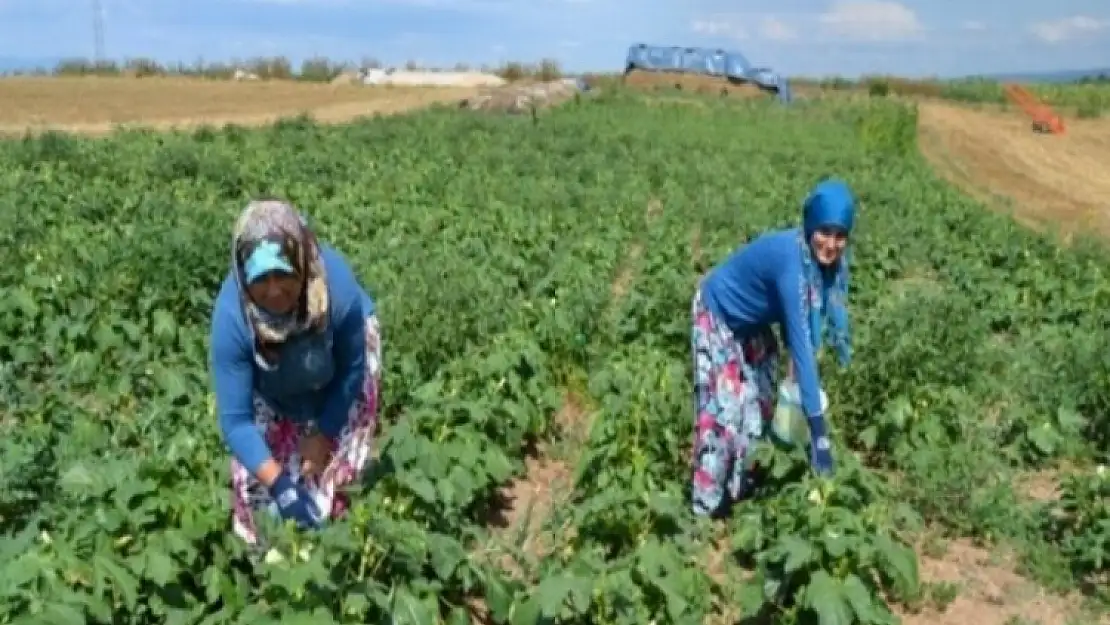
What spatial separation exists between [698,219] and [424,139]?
821 centimetres

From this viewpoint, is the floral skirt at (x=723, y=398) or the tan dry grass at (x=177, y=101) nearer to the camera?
the floral skirt at (x=723, y=398)

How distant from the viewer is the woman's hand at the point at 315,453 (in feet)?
12.1

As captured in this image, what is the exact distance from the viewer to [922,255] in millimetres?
11516

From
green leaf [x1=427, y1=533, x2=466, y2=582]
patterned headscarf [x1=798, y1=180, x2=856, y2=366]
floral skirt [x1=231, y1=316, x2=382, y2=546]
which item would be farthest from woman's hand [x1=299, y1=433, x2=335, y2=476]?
patterned headscarf [x1=798, y1=180, x2=856, y2=366]

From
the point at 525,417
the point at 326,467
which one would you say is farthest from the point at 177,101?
the point at 326,467

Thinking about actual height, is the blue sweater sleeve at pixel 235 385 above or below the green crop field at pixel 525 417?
above

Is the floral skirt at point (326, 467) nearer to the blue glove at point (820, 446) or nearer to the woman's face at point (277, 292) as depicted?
the woman's face at point (277, 292)

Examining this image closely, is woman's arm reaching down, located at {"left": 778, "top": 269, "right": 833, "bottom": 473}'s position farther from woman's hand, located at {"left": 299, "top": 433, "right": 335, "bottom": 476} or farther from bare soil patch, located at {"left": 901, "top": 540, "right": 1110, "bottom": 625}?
woman's hand, located at {"left": 299, "top": 433, "right": 335, "bottom": 476}

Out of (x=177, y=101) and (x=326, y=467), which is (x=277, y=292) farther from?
(x=177, y=101)

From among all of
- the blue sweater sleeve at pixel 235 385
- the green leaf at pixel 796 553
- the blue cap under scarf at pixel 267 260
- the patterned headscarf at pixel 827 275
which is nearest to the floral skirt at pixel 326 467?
the blue sweater sleeve at pixel 235 385

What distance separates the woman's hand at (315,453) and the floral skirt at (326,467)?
1cm

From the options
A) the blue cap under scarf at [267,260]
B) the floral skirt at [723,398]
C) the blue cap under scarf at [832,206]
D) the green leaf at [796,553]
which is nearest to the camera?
the blue cap under scarf at [267,260]

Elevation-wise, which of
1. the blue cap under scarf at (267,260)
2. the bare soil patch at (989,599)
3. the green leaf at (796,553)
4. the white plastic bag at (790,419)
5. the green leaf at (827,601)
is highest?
the blue cap under scarf at (267,260)

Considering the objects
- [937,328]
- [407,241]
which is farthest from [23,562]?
[407,241]
